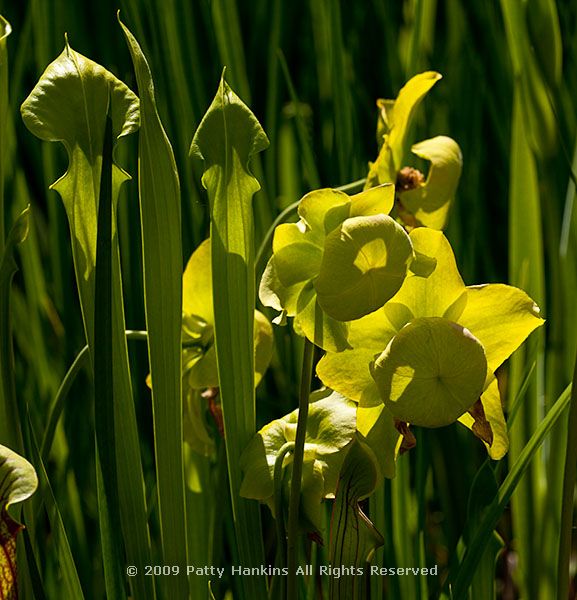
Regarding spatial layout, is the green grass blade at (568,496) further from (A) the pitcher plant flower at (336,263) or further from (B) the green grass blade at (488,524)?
(A) the pitcher plant flower at (336,263)

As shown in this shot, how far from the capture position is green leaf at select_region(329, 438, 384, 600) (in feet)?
1.49

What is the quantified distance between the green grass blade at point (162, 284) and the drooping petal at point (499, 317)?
150mm

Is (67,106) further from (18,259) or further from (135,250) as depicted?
(18,259)

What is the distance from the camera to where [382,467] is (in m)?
0.48

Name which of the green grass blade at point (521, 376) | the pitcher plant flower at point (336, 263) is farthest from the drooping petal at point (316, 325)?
the green grass blade at point (521, 376)

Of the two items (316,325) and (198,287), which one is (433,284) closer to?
(316,325)

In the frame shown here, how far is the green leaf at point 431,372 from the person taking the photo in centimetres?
43

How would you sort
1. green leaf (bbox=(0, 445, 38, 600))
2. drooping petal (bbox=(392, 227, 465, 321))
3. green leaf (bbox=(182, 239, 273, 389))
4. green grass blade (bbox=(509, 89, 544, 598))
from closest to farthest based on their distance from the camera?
green leaf (bbox=(0, 445, 38, 600))
drooping petal (bbox=(392, 227, 465, 321))
green leaf (bbox=(182, 239, 273, 389))
green grass blade (bbox=(509, 89, 544, 598))

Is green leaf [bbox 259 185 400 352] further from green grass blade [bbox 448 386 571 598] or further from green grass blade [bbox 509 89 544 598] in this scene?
green grass blade [bbox 509 89 544 598]

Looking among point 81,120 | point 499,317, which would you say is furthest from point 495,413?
point 81,120

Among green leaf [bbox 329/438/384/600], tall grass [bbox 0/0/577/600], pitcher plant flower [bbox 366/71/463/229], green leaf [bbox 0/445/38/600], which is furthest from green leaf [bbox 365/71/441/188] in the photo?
green leaf [bbox 0/445/38/600]

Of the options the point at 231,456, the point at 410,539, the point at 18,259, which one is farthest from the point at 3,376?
the point at 18,259

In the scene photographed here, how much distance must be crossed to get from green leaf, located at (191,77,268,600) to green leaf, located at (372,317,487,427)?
0.09m

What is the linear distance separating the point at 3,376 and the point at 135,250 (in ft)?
1.41
